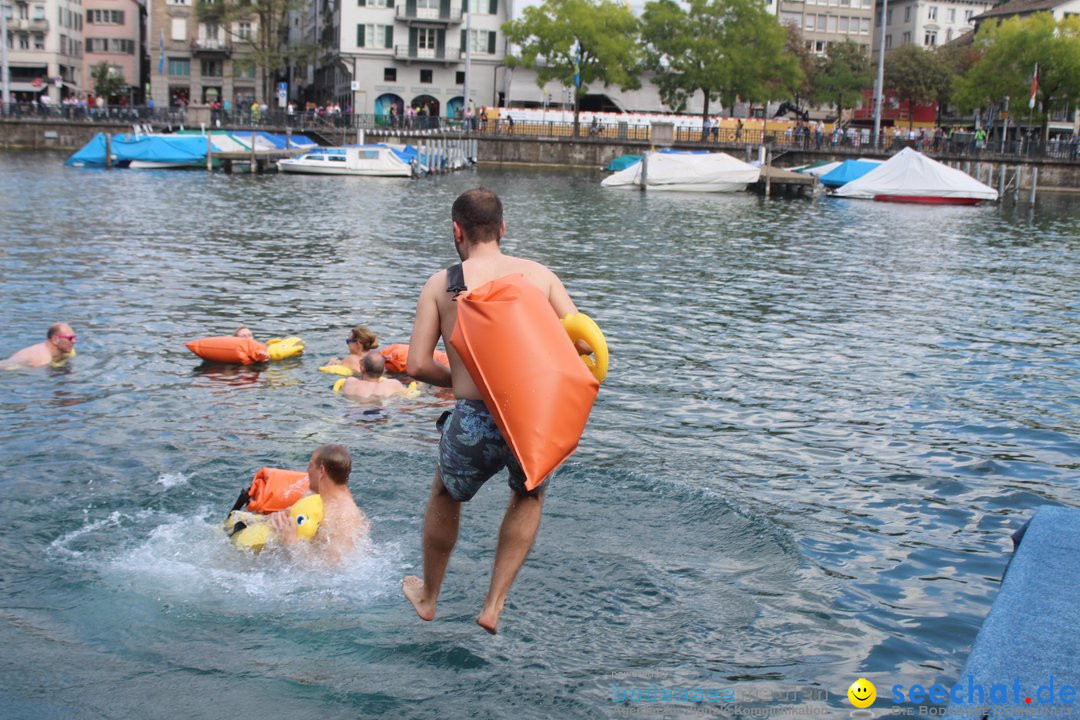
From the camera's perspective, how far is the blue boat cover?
4.40 metres

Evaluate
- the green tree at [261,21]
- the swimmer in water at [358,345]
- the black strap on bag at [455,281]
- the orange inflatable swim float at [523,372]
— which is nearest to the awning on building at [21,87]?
the green tree at [261,21]

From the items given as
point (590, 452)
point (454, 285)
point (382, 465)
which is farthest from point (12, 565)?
point (590, 452)

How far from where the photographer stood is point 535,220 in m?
33.8

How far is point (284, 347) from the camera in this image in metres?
14.1

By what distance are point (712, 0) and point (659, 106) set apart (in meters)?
11.1

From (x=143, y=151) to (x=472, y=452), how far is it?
5143 cm

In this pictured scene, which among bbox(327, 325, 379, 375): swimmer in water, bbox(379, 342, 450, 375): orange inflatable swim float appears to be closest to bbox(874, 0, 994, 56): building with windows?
bbox(379, 342, 450, 375): orange inflatable swim float

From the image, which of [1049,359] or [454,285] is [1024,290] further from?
[454,285]

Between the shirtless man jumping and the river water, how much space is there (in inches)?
39.4

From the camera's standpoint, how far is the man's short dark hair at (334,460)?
7.53 meters

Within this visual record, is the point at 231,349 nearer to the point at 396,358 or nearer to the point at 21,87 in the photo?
the point at 396,358

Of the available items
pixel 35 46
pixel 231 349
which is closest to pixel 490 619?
pixel 231 349

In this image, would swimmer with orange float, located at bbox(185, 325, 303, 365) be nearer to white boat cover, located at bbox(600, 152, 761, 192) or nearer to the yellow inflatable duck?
the yellow inflatable duck

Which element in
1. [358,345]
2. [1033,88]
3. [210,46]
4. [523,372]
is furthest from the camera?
[210,46]
